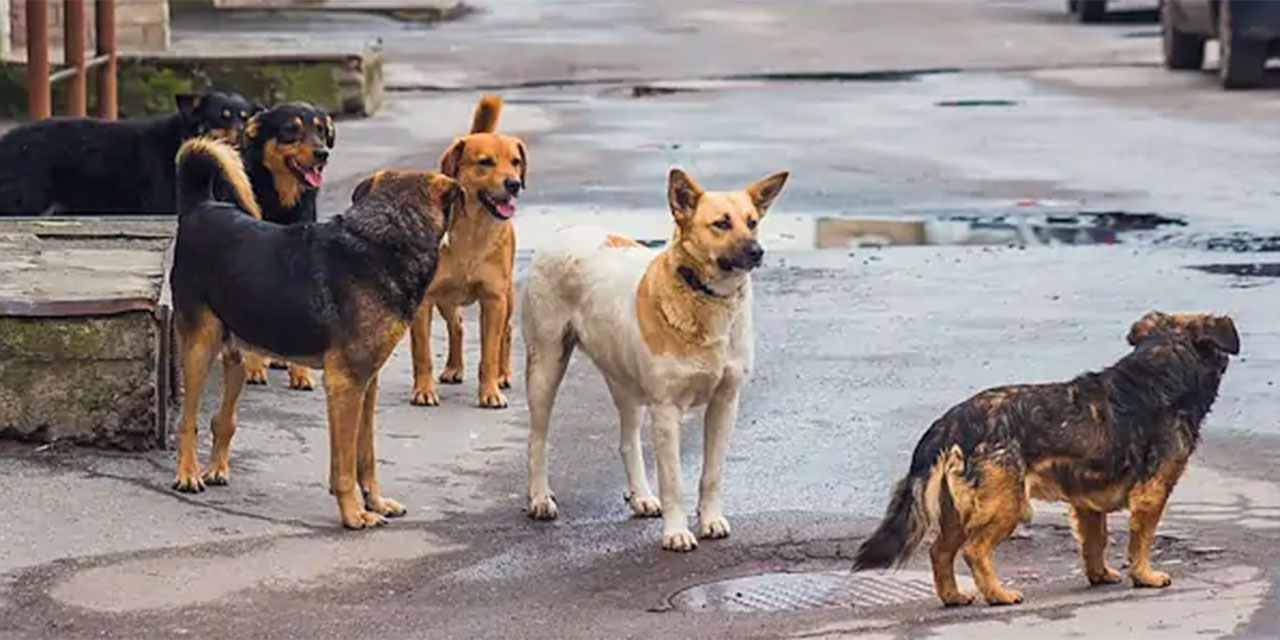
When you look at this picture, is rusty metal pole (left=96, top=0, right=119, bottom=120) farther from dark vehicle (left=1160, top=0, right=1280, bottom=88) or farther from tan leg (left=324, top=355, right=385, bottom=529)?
dark vehicle (left=1160, top=0, right=1280, bottom=88)

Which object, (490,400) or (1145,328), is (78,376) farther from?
(1145,328)

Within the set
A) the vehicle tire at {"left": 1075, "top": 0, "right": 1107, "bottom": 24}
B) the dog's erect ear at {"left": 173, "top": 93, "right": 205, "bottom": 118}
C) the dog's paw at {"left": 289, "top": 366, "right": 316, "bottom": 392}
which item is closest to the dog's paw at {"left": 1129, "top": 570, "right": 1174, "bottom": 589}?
the dog's paw at {"left": 289, "top": 366, "right": 316, "bottom": 392}

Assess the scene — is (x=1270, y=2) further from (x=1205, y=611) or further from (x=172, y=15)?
(x=1205, y=611)

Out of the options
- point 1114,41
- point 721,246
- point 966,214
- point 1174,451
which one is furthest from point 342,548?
point 1114,41

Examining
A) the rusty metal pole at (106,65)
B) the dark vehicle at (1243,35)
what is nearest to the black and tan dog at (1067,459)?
the rusty metal pole at (106,65)

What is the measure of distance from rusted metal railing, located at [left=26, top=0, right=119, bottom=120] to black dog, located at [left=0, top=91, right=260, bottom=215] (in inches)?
100

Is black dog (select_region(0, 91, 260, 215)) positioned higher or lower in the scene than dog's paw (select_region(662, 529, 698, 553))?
higher

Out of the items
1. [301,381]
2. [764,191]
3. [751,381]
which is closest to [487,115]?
[301,381]

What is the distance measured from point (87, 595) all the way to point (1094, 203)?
969 cm

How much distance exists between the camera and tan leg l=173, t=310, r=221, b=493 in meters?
8.78

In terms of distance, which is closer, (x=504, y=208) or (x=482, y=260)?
(x=504, y=208)

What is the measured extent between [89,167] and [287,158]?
1.83m

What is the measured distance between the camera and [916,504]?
7.27m

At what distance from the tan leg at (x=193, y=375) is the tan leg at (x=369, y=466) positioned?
57 centimetres
